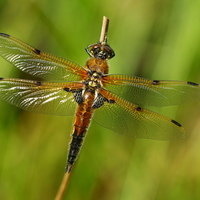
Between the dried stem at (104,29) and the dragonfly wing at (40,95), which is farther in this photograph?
the dragonfly wing at (40,95)

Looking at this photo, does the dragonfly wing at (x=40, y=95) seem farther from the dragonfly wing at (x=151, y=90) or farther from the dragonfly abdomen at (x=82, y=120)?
the dragonfly wing at (x=151, y=90)

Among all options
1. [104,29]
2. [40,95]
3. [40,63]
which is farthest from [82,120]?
[104,29]

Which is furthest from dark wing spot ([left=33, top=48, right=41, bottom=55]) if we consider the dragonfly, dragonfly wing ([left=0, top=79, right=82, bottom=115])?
dragonfly wing ([left=0, top=79, right=82, bottom=115])

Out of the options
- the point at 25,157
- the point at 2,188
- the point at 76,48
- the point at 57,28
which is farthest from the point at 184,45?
the point at 2,188

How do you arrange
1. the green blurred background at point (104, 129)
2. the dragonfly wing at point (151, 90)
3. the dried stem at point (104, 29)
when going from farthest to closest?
the green blurred background at point (104, 129)
the dragonfly wing at point (151, 90)
the dried stem at point (104, 29)

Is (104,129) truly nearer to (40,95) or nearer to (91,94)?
(91,94)

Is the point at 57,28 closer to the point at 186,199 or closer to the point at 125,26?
the point at 125,26

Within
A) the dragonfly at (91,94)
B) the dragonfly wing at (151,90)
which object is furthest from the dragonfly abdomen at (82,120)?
the dragonfly wing at (151,90)

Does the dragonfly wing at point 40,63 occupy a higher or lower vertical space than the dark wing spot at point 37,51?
lower
